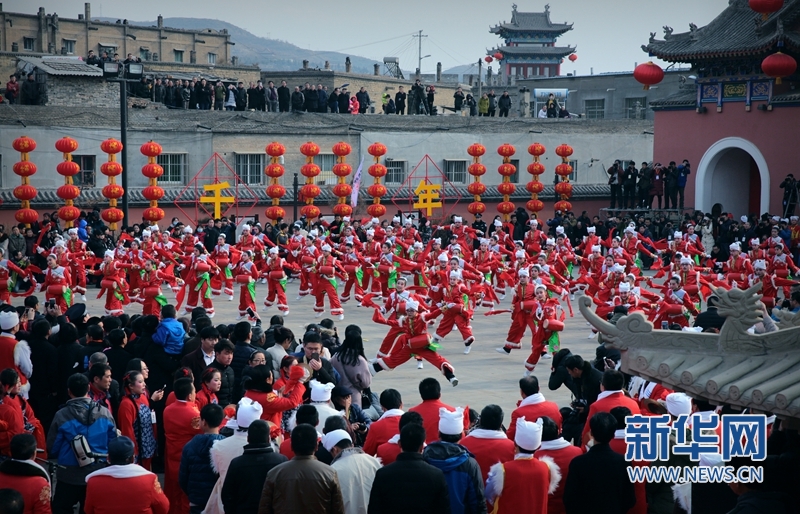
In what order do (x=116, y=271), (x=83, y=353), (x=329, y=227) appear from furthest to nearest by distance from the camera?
(x=329, y=227) → (x=116, y=271) → (x=83, y=353)

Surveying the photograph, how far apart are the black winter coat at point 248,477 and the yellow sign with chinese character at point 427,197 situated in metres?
24.2

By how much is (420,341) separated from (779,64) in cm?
1774

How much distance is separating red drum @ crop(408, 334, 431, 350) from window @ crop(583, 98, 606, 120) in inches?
1278

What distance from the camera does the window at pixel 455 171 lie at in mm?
34625

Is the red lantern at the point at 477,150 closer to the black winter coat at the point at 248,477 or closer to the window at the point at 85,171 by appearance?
the window at the point at 85,171

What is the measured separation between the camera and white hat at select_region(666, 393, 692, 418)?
23.1ft

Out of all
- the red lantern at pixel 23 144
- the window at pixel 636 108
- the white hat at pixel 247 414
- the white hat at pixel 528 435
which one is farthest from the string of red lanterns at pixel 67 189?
the window at pixel 636 108

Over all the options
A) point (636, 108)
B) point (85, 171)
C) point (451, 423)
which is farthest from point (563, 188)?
point (451, 423)

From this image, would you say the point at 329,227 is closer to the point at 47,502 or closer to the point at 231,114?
the point at 231,114

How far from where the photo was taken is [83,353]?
30.7ft

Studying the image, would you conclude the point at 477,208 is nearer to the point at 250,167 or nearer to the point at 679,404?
the point at 250,167

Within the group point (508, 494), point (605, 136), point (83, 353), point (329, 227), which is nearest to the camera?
point (508, 494)

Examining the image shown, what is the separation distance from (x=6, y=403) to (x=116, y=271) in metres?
9.27

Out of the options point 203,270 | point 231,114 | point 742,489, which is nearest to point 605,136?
point 231,114
